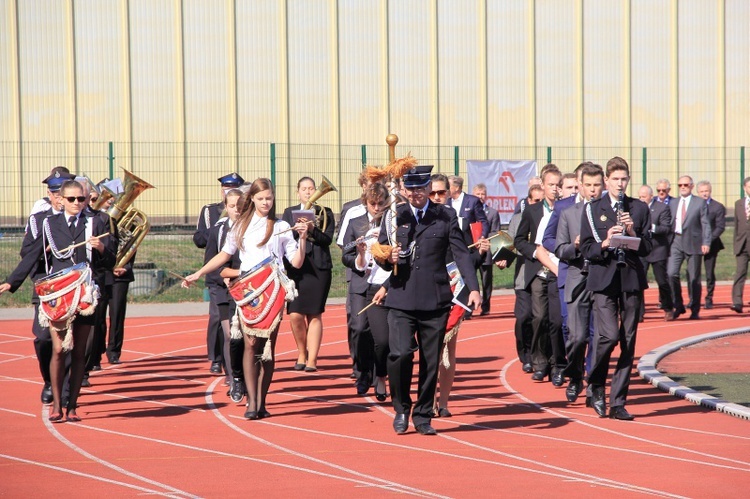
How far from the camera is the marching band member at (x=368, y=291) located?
33.5ft

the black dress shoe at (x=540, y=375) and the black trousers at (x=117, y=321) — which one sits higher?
the black trousers at (x=117, y=321)

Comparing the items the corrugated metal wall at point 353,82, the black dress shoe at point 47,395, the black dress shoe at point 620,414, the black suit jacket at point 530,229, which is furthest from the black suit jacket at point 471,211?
the corrugated metal wall at point 353,82

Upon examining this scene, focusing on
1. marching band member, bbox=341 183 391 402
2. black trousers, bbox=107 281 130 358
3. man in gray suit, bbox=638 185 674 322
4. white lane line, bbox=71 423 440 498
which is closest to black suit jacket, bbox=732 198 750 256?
man in gray suit, bbox=638 185 674 322

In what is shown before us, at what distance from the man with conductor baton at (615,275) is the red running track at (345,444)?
451 millimetres

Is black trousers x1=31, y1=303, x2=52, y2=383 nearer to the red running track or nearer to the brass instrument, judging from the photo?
the red running track

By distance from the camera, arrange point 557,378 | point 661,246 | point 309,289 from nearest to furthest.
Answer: point 557,378
point 309,289
point 661,246

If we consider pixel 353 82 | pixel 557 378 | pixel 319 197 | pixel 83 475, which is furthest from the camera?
pixel 353 82

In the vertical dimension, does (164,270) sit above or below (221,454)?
above

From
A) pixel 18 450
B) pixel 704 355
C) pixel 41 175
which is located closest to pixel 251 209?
pixel 18 450

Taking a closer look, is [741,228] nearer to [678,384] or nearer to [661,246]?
[661,246]

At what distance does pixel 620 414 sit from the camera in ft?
32.8

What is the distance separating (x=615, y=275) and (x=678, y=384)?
2.17 meters

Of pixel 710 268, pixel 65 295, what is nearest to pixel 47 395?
pixel 65 295

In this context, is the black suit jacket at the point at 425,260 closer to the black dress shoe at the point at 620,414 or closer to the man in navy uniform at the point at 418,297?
the man in navy uniform at the point at 418,297
